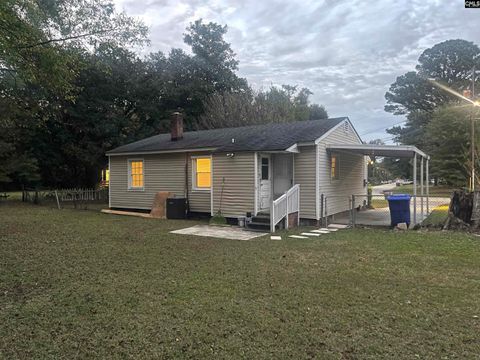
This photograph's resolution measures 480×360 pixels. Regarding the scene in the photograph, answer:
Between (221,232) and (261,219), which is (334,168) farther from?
(221,232)

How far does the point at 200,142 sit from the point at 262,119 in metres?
13.5

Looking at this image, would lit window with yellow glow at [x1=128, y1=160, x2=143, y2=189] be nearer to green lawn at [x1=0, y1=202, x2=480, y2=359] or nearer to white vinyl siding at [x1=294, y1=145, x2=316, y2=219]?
white vinyl siding at [x1=294, y1=145, x2=316, y2=219]

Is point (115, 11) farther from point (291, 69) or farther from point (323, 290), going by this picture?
point (291, 69)

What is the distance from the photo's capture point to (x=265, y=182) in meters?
12.1

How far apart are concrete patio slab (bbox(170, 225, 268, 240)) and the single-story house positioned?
99 cm

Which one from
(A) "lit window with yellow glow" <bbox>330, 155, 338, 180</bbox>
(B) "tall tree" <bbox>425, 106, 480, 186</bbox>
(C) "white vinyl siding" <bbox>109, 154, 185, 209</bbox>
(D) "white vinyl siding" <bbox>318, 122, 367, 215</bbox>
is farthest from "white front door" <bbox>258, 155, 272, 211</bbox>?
(B) "tall tree" <bbox>425, 106, 480, 186</bbox>

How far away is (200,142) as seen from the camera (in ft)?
46.1

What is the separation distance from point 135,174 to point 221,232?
23.6ft

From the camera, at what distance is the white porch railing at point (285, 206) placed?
10.1 m

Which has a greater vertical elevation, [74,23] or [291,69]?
[291,69]

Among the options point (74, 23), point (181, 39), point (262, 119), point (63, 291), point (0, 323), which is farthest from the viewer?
point (181, 39)

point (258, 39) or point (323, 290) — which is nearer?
point (323, 290)

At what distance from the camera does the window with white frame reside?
51.1 ft

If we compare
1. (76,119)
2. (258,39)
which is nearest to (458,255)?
(258,39)
